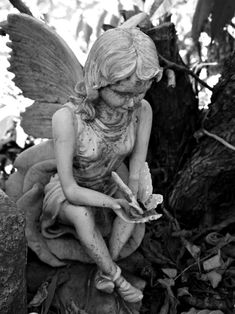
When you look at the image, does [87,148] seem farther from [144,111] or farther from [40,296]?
[40,296]

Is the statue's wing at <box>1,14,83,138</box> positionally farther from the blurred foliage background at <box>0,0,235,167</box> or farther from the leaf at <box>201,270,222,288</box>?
the leaf at <box>201,270,222,288</box>

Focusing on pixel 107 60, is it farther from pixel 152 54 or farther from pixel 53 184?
pixel 53 184

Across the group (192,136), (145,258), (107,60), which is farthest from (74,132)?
(192,136)

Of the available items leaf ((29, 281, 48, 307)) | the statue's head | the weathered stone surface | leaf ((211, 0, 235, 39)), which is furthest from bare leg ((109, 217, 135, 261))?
leaf ((211, 0, 235, 39))

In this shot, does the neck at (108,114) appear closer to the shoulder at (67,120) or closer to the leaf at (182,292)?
the shoulder at (67,120)

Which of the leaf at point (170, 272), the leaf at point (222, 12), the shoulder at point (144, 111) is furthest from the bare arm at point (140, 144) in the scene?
the leaf at point (222, 12)

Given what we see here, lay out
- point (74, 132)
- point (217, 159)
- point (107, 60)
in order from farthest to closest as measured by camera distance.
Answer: point (217, 159) → point (74, 132) → point (107, 60)
